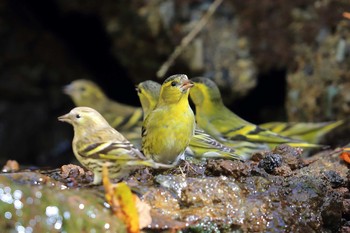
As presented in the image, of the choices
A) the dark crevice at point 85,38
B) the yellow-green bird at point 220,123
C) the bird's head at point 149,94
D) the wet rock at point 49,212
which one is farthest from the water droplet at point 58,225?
the dark crevice at point 85,38

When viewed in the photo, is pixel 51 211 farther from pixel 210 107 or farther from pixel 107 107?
pixel 107 107

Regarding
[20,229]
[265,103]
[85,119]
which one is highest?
[265,103]

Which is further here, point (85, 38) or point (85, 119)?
point (85, 38)

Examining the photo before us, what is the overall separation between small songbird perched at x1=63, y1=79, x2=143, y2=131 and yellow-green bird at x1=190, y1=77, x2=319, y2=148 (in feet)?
3.79

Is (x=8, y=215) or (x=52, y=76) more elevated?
(x=52, y=76)

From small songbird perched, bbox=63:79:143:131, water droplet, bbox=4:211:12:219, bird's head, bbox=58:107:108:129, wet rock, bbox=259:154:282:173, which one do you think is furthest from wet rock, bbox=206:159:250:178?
small songbird perched, bbox=63:79:143:131

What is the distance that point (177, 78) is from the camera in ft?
15.8

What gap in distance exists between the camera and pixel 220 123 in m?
6.84

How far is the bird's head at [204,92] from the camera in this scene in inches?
268

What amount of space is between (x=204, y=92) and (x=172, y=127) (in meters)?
2.10

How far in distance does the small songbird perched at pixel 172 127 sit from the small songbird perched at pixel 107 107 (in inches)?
119

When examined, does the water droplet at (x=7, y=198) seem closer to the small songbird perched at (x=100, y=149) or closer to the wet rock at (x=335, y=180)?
the small songbird perched at (x=100, y=149)

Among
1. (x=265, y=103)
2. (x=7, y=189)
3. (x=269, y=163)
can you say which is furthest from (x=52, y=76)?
(x=7, y=189)

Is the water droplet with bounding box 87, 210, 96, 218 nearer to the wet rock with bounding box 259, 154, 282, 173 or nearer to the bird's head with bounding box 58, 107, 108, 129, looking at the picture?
the bird's head with bounding box 58, 107, 108, 129
